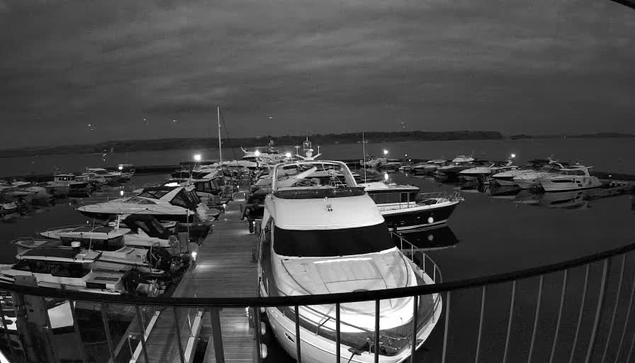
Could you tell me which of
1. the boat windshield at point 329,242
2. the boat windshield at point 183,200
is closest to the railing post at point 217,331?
the boat windshield at point 329,242

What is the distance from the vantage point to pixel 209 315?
8688mm

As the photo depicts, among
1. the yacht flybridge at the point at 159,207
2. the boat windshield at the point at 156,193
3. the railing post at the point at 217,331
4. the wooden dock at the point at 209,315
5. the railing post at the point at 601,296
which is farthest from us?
the boat windshield at the point at 156,193

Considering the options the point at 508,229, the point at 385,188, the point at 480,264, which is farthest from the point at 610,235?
the point at 385,188

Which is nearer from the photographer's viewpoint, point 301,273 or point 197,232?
point 301,273

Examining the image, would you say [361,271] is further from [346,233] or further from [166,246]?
[166,246]

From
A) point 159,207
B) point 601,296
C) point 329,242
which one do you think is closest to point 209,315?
point 329,242

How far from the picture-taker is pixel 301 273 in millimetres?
6555

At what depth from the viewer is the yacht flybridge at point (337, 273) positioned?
5.34 metres

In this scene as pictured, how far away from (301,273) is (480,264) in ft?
41.0

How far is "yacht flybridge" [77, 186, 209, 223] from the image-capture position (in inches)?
736

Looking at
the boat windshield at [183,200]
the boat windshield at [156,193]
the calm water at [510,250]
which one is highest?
the boat windshield at [156,193]

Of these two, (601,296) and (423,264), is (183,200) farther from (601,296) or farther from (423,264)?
(601,296)

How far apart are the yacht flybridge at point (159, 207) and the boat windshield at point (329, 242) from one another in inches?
480

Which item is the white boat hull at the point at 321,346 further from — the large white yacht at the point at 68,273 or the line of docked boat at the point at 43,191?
the line of docked boat at the point at 43,191
